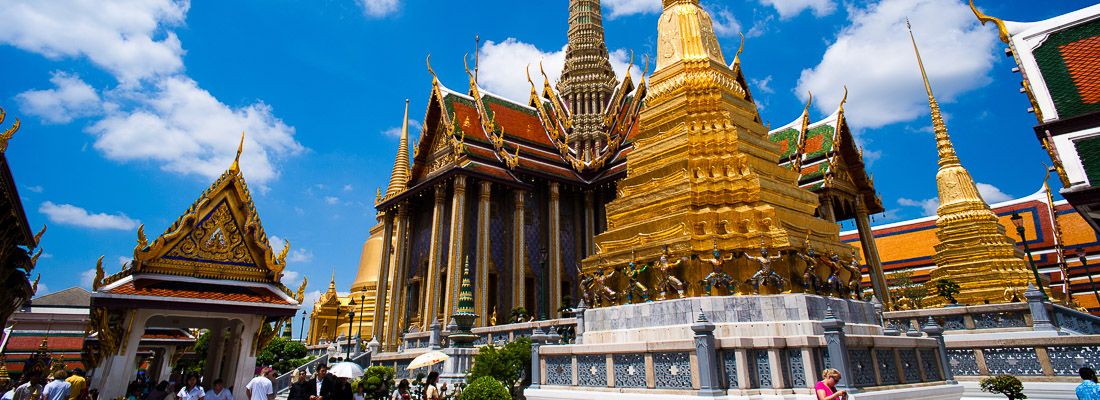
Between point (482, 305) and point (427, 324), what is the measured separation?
1996mm

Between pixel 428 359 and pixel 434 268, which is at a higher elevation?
pixel 434 268

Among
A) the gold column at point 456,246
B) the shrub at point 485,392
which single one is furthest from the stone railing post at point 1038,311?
the gold column at point 456,246

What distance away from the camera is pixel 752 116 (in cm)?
1055

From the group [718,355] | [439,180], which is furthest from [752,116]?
[439,180]

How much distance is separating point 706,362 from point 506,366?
4771mm

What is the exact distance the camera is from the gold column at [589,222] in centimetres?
2252

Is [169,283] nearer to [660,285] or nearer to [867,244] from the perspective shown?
[660,285]

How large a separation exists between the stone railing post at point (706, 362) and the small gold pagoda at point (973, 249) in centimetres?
1370

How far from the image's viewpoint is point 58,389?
6246 mm

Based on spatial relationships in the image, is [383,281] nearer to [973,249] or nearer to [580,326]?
[580,326]

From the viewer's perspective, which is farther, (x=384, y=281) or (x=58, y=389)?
(x=384, y=281)

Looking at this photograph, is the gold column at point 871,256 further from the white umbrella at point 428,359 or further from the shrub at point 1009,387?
the white umbrella at point 428,359

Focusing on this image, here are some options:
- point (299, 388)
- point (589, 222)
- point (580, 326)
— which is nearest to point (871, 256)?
point (589, 222)

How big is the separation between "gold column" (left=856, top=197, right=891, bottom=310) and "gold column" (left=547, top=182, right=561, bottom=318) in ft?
35.2
